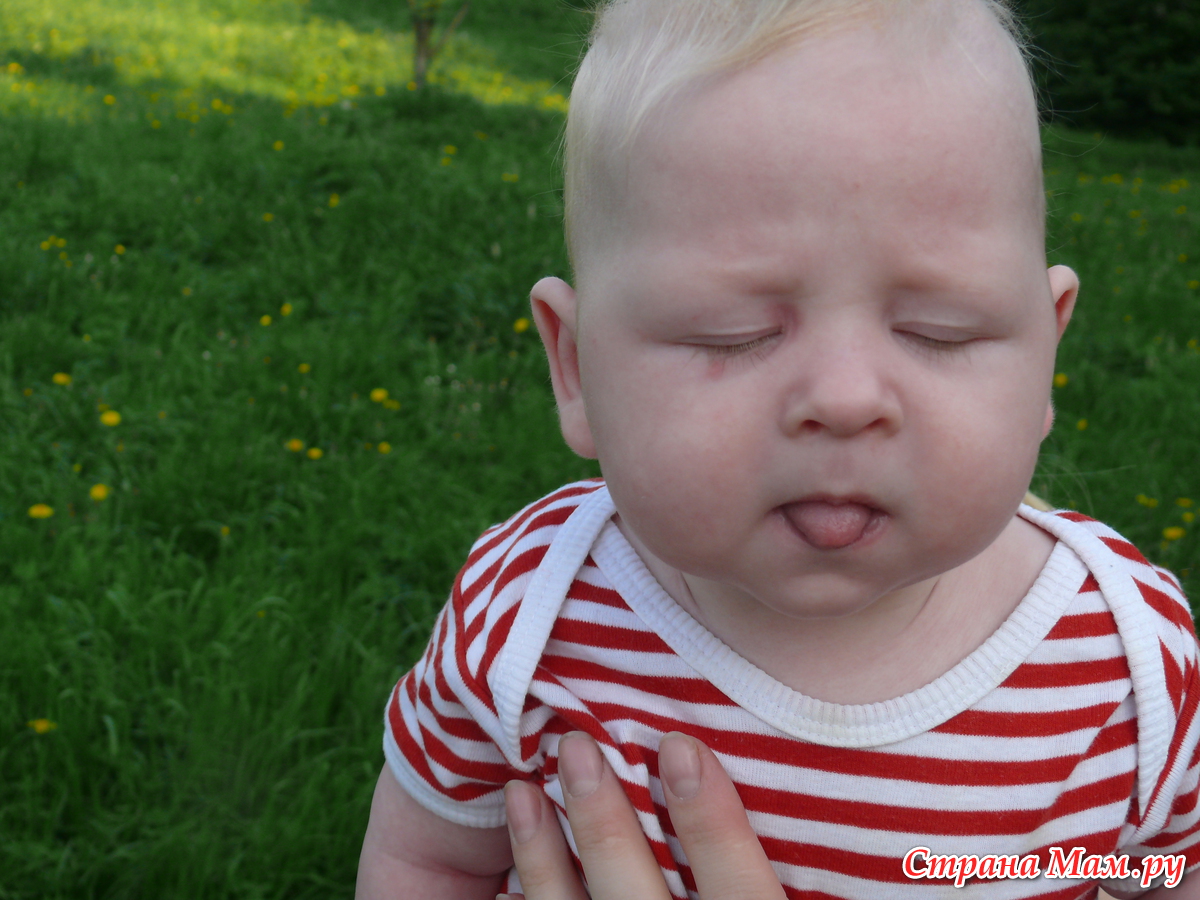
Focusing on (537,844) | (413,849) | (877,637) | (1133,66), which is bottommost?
(413,849)

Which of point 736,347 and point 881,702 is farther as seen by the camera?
point 881,702

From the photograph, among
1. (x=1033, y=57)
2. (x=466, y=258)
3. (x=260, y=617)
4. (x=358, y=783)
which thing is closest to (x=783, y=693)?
(x=1033, y=57)

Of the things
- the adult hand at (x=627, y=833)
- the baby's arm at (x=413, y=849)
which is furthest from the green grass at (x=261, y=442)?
the adult hand at (x=627, y=833)

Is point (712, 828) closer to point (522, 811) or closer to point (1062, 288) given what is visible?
point (522, 811)

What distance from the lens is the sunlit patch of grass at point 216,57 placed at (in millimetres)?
7422

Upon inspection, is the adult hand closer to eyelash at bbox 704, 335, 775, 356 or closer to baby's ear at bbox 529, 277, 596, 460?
baby's ear at bbox 529, 277, 596, 460

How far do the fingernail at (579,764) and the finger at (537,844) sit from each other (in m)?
0.11

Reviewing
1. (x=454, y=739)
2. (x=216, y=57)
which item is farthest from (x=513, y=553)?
(x=216, y=57)

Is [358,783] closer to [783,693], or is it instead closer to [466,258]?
[783,693]

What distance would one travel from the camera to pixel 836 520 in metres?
0.93

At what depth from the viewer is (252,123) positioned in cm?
651

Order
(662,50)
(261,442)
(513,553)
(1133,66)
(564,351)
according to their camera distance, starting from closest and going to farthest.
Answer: (662,50), (564,351), (513,553), (261,442), (1133,66)

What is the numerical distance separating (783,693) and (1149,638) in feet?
1.39

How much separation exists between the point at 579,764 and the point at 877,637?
1.22 feet
